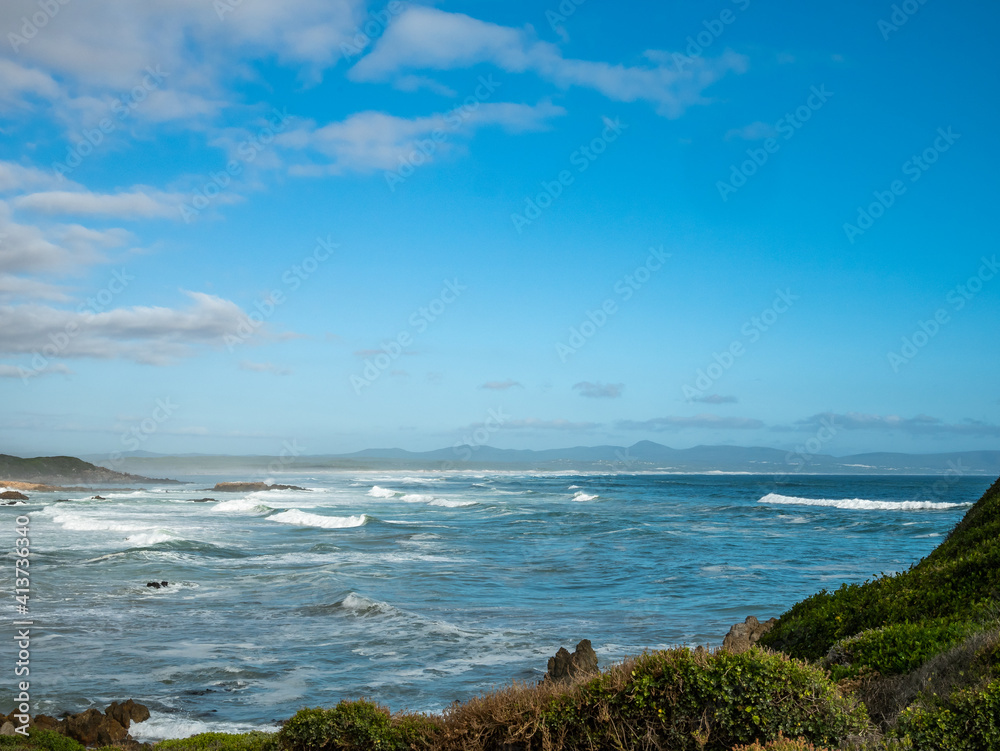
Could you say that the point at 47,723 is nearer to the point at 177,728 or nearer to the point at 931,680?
the point at 177,728

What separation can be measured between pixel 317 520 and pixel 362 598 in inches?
999

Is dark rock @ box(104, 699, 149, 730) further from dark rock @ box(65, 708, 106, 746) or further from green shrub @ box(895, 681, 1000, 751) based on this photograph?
green shrub @ box(895, 681, 1000, 751)

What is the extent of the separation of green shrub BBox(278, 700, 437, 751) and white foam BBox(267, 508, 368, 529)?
3406 cm

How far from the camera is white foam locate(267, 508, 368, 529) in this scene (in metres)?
40.8

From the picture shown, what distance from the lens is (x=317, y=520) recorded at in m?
43.2

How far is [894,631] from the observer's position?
7.61 meters

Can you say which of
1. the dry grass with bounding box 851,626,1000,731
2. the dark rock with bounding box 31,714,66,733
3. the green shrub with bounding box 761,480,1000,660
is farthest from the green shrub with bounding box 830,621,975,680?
the dark rock with bounding box 31,714,66,733

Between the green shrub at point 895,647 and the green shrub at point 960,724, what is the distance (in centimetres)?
151

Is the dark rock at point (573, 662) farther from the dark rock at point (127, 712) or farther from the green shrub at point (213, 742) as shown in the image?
the dark rock at point (127, 712)

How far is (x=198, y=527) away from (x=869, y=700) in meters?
36.8

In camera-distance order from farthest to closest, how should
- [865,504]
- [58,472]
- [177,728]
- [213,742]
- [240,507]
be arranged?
[58,472] → [865,504] → [240,507] → [177,728] → [213,742]

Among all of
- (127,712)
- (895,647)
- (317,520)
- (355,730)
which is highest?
(895,647)

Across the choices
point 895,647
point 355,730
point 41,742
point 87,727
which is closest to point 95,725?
point 87,727

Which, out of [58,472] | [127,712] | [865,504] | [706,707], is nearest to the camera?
[706,707]
